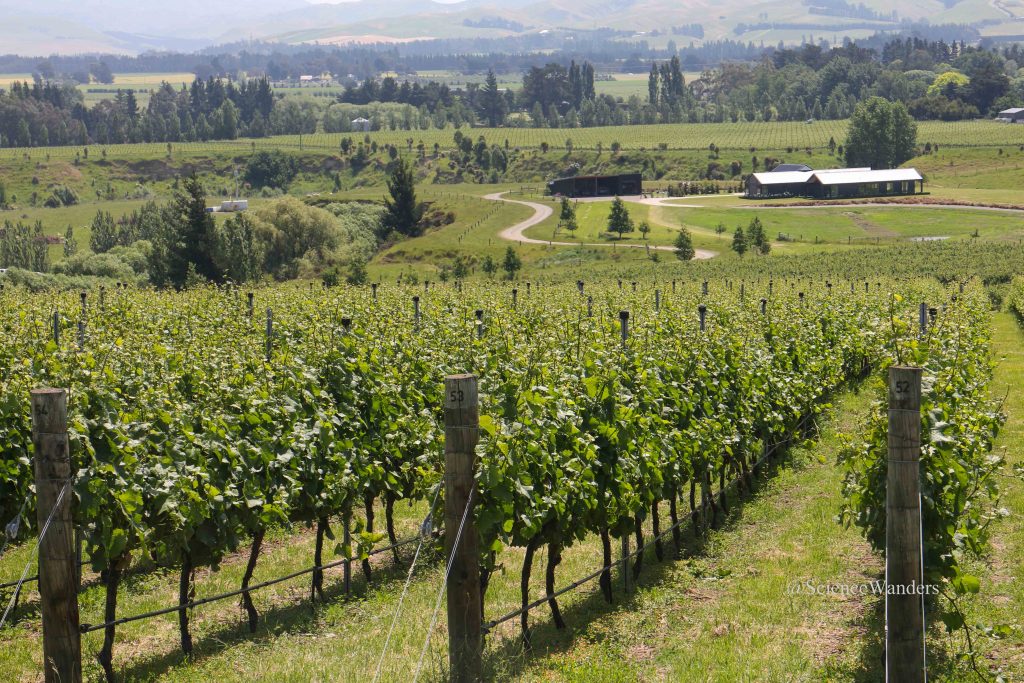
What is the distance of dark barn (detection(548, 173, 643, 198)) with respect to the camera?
136375 millimetres

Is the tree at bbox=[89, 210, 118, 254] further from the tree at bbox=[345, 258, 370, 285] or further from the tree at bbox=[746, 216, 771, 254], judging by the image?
the tree at bbox=[746, 216, 771, 254]

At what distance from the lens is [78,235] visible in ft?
429

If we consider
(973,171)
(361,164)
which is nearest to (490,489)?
(973,171)

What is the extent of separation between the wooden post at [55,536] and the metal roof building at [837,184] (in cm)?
12507

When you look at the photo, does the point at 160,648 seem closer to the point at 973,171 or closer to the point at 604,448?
the point at 604,448

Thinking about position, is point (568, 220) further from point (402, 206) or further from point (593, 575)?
point (593, 575)

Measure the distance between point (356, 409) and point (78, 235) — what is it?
416 ft

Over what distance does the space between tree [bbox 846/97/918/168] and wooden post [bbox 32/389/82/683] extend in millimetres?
Result: 159623

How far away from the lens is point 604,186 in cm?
13675

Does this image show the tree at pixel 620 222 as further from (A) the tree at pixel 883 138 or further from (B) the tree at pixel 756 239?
(A) the tree at pixel 883 138

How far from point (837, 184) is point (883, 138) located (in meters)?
35.1

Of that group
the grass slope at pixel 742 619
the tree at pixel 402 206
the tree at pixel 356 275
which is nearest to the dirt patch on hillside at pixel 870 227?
the tree at pixel 402 206

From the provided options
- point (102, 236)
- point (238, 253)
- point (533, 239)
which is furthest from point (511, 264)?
point (102, 236)
